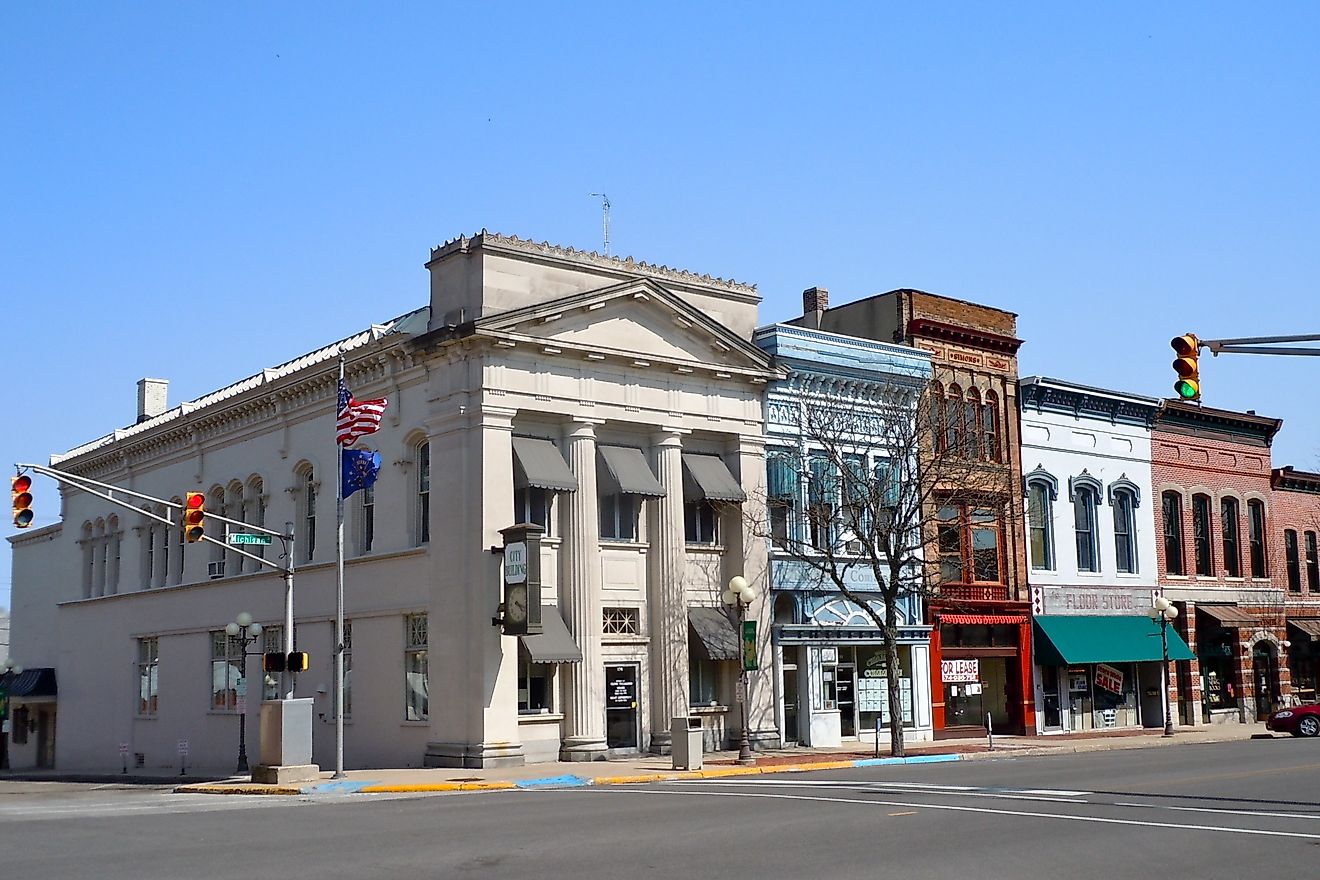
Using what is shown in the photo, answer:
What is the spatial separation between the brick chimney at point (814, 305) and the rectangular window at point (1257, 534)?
1941cm

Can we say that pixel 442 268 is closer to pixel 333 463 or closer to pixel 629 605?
pixel 333 463

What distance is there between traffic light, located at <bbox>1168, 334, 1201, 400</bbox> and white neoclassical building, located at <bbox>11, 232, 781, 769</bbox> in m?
16.8

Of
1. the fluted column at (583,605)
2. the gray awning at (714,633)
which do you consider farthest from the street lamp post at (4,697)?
the gray awning at (714,633)

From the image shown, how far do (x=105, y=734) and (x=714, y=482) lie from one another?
27.4 m

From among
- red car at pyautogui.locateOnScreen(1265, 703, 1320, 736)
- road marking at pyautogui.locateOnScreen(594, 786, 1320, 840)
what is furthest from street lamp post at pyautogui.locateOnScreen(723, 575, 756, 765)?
red car at pyautogui.locateOnScreen(1265, 703, 1320, 736)

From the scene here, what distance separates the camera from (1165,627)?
45656 mm

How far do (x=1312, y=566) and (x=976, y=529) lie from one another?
20.9 m

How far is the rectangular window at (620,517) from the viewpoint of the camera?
35875 millimetres

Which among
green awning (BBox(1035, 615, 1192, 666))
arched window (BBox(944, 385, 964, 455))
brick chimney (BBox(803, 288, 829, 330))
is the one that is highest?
brick chimney (BBox(803, 288, 829, 330))

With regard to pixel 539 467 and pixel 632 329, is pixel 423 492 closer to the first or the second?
pixel 539 467

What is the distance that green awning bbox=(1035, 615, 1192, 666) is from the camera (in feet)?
146

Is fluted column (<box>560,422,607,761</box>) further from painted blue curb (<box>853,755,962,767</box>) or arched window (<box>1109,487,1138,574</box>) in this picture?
arched window (<box>1109,487,1138,574</box>)

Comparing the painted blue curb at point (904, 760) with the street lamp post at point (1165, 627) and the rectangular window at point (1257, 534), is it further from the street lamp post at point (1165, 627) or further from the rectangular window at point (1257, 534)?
the rectangular window at point (1257, 534)

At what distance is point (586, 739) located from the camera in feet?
109
